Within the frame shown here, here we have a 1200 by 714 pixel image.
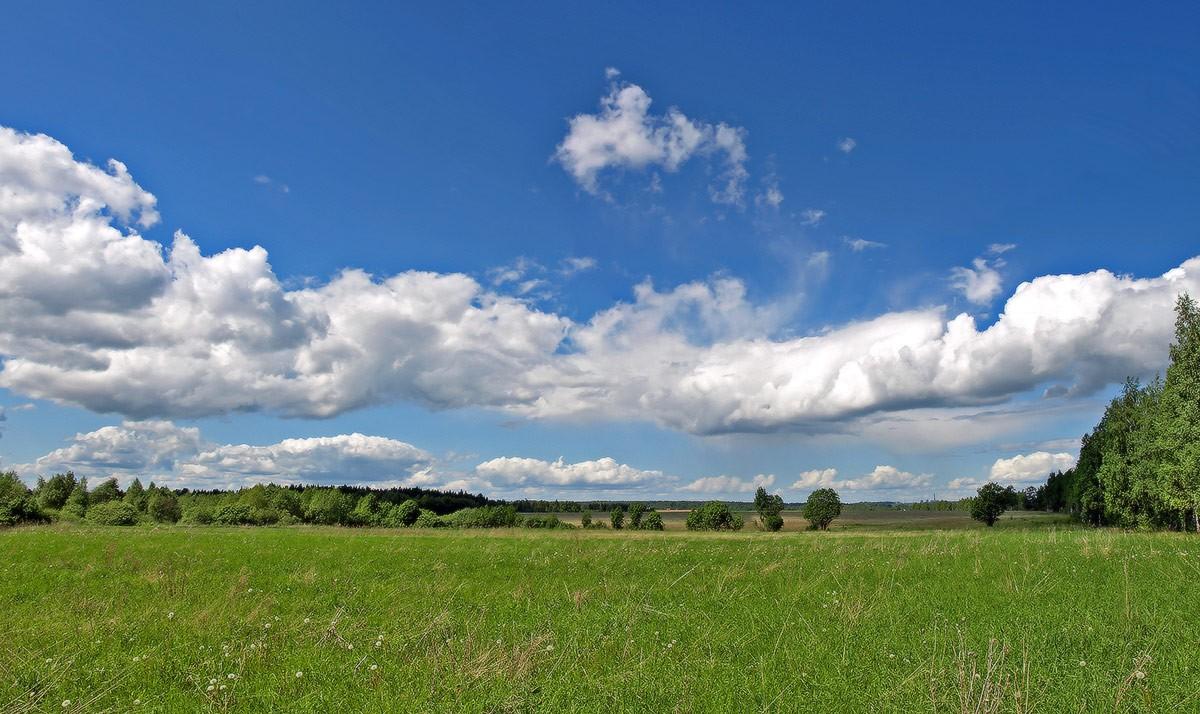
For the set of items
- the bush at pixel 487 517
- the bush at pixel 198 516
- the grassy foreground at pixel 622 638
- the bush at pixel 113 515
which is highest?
the grassy foreground at pixel 622 638

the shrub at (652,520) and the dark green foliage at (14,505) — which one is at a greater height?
the dark green foliage at (14,505)

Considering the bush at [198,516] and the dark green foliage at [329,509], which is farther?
the dark green foliage at [329,509]

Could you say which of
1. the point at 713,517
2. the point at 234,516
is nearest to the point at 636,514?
the point at 713,517

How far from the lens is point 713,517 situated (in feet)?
459

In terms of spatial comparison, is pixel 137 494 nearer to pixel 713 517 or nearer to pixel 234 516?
pixel 234 516

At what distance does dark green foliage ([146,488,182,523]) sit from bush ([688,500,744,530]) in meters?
110

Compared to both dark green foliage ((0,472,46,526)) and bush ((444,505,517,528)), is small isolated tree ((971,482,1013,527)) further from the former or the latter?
dark green foliage ((0,472,46,526))

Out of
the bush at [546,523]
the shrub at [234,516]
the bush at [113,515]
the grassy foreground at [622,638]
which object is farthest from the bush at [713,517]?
the grassy foreground at [622,638]

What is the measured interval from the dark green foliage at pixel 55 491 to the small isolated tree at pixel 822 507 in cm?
15494

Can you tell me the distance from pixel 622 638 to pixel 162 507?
16128 centimetres

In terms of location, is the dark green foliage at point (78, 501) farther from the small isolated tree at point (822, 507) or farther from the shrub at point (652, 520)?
the small isolated tree at point (822, 507)

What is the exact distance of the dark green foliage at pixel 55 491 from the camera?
13100 centimetres

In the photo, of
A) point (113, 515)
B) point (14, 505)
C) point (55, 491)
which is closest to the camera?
point (14, 505)

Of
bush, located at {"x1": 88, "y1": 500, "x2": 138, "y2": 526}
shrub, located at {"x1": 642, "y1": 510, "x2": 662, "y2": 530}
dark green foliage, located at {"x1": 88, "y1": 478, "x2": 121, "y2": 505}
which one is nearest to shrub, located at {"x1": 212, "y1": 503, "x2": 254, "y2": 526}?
bush, located at {"x1": 88, "y1": 500, "x2": 138, "y2": 526}
